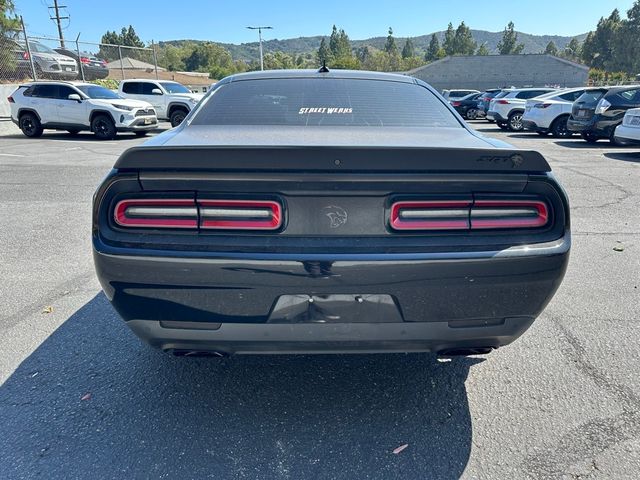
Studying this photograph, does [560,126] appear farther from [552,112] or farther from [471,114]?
[471,114]

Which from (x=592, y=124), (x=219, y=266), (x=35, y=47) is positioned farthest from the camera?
(x=35, y=47)

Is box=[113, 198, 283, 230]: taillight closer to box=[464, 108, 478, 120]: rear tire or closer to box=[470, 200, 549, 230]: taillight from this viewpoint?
box=[470, 200, 549, 230]: taillight

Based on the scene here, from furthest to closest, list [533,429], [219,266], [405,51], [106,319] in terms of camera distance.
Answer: [405,51] → [106,319] → [533,429] → [219,266]

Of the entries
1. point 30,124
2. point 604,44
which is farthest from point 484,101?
point 604,44

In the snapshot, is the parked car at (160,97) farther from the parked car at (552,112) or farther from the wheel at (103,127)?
the parked car at (552,112)

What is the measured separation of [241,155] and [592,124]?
45.0ft

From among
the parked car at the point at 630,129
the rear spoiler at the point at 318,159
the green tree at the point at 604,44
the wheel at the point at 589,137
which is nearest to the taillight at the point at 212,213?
the rear spoiler at the point at 318,159

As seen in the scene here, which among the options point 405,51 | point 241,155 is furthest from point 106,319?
point 405,51

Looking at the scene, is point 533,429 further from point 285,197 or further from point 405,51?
point 405,51

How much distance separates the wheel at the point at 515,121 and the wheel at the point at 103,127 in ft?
49.1

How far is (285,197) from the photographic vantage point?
1.73 meters

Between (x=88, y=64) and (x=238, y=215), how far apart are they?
87.5ft

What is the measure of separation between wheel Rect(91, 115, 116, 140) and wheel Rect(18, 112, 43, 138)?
240 cm

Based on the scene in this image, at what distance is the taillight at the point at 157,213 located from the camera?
175cm
